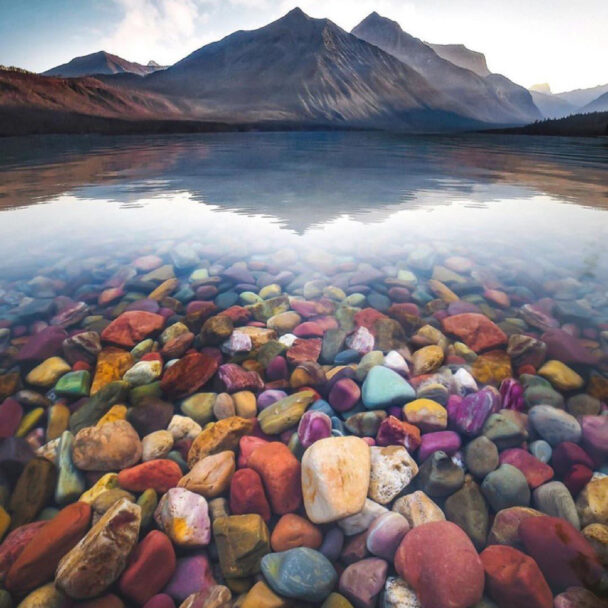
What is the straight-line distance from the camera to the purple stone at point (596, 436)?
2312mm

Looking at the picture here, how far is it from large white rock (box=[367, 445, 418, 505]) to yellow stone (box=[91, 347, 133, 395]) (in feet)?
6.54

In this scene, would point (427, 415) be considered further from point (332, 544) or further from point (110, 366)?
point (110, 366)

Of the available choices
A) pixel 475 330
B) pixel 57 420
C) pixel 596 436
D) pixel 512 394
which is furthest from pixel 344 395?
pixel 57 420

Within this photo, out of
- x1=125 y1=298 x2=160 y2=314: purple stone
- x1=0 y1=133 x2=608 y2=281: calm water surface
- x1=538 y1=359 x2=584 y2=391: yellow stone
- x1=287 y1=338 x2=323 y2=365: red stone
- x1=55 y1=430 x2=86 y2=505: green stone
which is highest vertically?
x1=0 y1=133 x2=608 y2=281: calm water surface

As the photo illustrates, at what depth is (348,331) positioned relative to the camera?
3455 millimetres

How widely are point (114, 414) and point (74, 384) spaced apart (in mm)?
488

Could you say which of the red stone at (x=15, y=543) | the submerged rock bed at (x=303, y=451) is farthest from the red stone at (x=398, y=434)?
the red stone at (x=15, y=543)

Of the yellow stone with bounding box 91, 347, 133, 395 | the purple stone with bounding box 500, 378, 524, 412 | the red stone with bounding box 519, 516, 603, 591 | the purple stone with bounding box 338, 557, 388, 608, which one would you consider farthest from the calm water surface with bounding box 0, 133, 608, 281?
the purple stone with bounding box 338, 557, 388, 608

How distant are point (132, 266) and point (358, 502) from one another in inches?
156

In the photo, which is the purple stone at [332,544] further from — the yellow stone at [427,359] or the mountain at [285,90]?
the mountain at [285,90]

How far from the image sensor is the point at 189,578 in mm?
1849

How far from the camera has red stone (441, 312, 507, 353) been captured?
3291 millimetres

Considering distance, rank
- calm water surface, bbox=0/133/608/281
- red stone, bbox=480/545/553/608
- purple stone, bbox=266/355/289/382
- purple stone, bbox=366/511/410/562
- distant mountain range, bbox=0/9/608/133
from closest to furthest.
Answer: red stone, bbox=480/545/553/608
purple stone, bbox=366/511/410/562
purple stone, bbox=266/355/289/382
calm water surface, bbox=0/133/608/281
distant mountain range, bbox=0/9/608/133

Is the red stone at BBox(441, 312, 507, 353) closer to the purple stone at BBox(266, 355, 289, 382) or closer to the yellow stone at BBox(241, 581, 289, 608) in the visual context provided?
the purple stone at BBox(266, 355, 289, 382)
